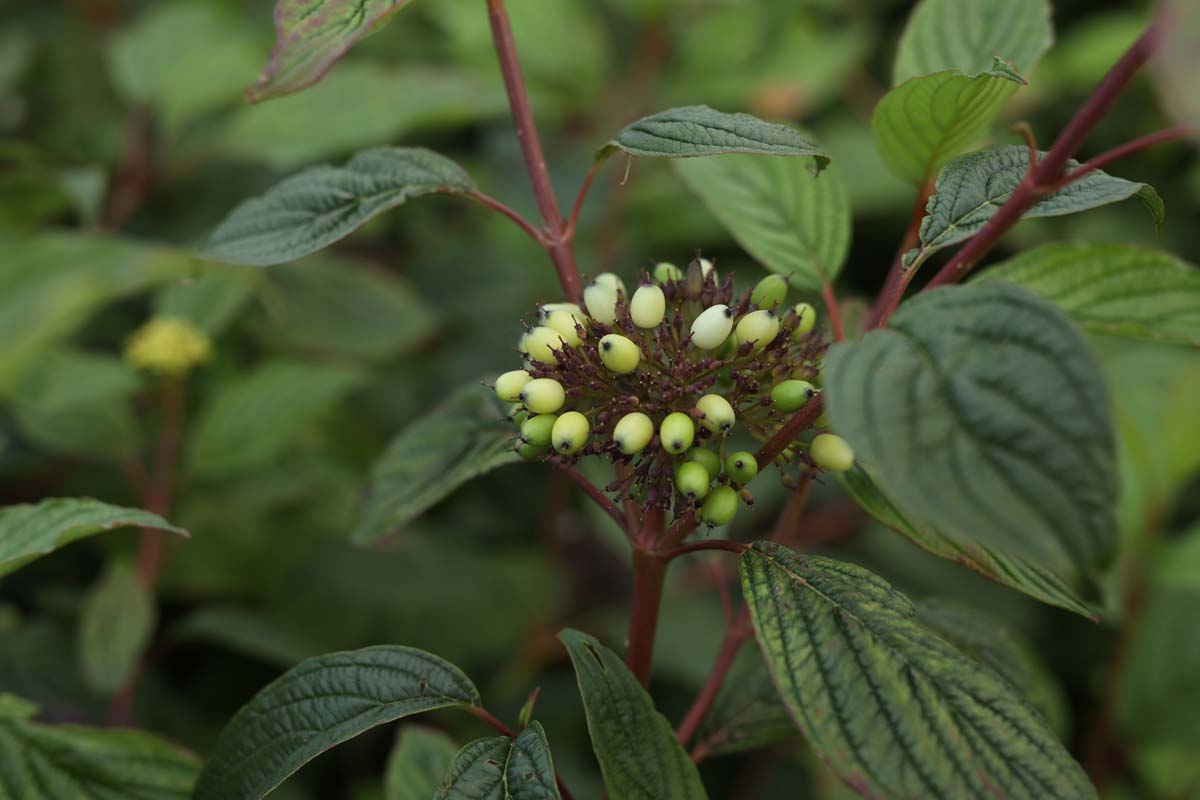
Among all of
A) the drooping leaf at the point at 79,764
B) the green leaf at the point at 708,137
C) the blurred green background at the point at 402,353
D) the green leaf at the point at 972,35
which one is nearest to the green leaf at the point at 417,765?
the drooping leaf at the point at 79,764

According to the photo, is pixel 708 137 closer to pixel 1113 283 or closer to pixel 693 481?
pixel 693 481

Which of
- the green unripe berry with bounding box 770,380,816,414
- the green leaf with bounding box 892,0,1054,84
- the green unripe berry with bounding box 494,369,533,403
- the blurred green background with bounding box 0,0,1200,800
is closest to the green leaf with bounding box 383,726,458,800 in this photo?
the blurred green background with bounding box 0,0,1200,800

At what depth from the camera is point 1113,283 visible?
2.83ft

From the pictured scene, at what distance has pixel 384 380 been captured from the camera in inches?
79.3

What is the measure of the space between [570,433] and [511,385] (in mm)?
84

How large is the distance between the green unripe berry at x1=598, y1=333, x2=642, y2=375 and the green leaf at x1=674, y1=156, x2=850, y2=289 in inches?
10.7

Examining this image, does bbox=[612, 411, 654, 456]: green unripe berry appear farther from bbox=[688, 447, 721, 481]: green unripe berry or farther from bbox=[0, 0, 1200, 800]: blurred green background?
bbox=[0, 0, 1200, 800]: blurred green background

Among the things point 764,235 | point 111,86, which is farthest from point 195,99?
point 764,235

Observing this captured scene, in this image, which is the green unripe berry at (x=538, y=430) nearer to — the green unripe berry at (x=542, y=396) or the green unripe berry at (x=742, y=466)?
the green unripe berry at (x=542, y=396)

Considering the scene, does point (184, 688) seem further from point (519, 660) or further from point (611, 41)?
point (611, 41)

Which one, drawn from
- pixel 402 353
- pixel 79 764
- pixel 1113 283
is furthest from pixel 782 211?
pixel 402 353

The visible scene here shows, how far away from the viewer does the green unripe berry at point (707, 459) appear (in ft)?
2.37

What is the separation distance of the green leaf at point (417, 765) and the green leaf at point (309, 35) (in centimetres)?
67

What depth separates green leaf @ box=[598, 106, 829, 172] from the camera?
67cm
